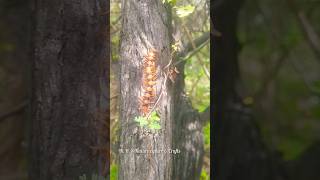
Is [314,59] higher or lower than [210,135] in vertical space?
higher

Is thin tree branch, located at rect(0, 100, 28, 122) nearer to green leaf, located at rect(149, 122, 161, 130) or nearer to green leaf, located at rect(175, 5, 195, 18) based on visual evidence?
green leaf, located at rect(149, 122, 161, 130)

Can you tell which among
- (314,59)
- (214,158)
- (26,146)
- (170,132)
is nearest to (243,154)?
(214,158)

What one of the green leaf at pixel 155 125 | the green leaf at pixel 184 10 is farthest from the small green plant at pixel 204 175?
the green leaf at pixel 184 10

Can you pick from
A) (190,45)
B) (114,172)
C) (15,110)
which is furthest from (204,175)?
(15,110)

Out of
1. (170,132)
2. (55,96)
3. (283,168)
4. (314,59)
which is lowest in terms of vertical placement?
(283,168)

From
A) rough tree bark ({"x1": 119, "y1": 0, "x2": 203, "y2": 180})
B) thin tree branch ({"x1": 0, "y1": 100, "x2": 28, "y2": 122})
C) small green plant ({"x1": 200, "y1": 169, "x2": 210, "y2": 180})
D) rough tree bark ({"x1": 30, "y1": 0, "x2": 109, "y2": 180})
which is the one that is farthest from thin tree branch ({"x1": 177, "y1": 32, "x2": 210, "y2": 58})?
thin tree branch ({"x1": 0, "y1": 100, "x2": 28, "y2": 122})

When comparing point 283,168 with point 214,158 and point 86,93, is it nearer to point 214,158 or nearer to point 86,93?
point 214,158

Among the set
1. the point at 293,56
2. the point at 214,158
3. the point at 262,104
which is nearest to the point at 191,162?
the point at 214,158

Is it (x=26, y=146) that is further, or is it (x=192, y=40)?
(x=26, y=146)
